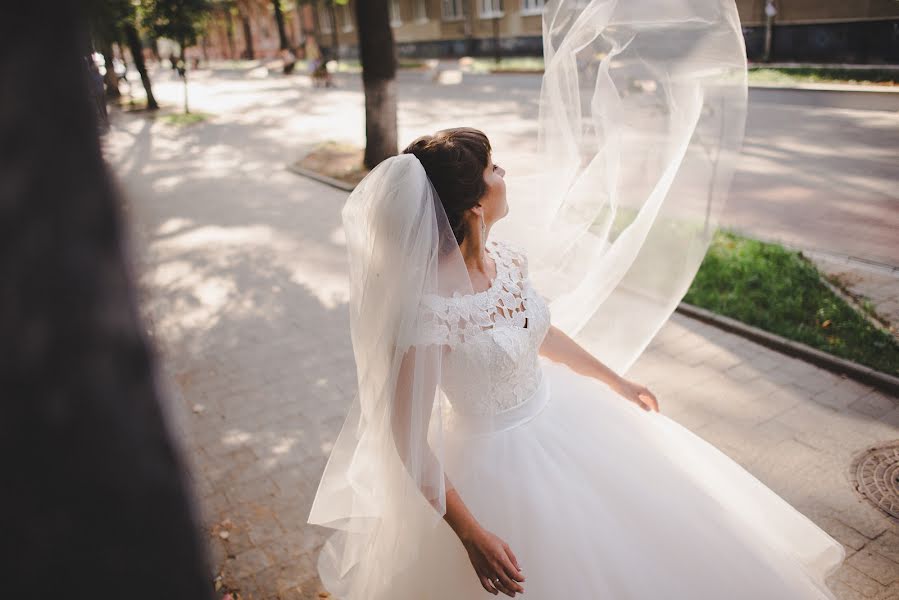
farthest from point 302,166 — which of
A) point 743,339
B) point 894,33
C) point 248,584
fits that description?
point 894,33

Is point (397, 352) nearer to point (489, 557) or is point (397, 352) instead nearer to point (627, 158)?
point (489, 557)

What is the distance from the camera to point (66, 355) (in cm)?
37

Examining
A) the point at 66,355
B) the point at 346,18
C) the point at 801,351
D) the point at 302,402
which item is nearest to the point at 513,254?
the point at 66,355

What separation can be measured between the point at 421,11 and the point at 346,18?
1071 centimetres

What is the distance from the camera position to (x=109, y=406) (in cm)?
40

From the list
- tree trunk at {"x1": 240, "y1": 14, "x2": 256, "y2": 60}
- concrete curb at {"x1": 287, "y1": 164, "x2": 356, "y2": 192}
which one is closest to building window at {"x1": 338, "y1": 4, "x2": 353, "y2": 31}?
tree trunk at {"x1": 240, "y1": 14, "x2": 256, "y2": 60}

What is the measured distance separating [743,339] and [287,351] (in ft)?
13.4

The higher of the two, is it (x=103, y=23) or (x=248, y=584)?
(x=103, y=23)

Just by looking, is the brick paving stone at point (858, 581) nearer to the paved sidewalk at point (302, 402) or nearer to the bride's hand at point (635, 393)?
the paved sidewalk at point (302, 402)

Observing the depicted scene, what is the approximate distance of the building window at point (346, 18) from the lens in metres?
45.9

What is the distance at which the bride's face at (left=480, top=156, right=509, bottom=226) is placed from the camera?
222cm

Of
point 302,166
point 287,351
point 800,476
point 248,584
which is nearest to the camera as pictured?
point 248,584

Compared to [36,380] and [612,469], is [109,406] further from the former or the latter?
[612,469]

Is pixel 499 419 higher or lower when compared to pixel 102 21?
lower
